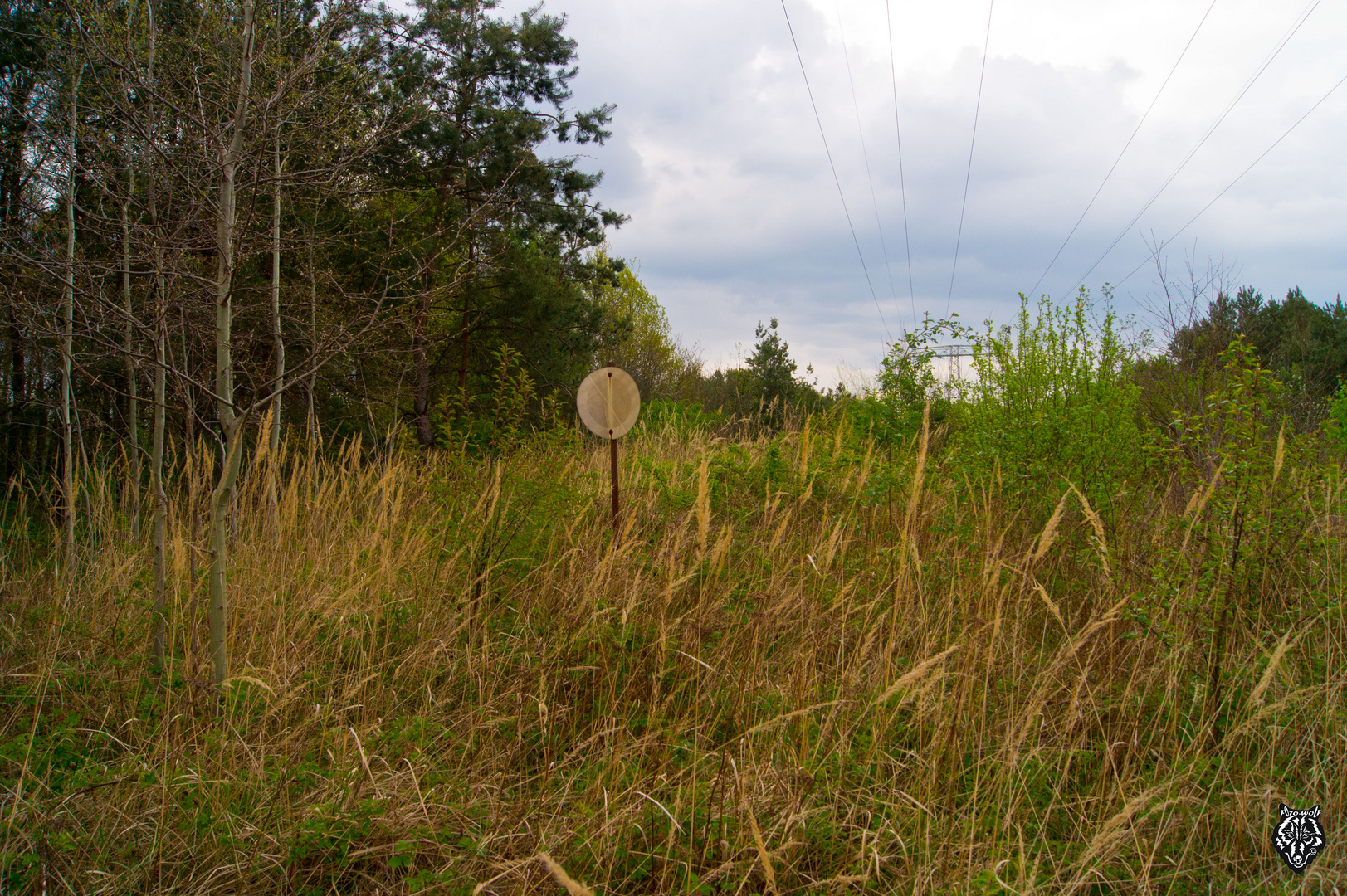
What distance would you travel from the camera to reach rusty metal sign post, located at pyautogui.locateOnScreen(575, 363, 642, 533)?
508 centimetres

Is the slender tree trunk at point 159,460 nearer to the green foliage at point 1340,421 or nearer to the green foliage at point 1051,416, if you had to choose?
the green foliage at point 1051,416

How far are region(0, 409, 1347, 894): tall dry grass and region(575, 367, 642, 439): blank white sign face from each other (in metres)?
1.03

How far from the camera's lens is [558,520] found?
452 centimetres

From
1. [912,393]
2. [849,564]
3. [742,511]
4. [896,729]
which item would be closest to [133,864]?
[896,729]

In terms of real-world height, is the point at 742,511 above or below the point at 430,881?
above

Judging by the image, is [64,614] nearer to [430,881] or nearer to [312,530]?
[312,530]

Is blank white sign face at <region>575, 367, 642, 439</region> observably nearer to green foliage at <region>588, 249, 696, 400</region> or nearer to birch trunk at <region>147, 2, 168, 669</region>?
birch trunk at <region>147, 2, 168, 669</region>

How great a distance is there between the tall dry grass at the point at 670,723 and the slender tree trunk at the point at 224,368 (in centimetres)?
20

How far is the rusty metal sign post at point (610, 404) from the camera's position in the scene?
5082 millimetres

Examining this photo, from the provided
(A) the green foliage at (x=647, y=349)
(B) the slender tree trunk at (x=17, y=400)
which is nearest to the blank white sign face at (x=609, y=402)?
(B) the slender tree trunk at (x=17, y=400)

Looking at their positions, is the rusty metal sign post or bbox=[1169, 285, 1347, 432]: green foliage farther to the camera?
bbox=[1169, 285, 1347, 432]: green foliage

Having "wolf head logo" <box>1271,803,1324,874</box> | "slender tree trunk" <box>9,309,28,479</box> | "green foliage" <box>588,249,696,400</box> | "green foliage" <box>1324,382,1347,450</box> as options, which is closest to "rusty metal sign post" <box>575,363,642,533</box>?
"wolf head logo" <box>1271,803,1324,874</box>

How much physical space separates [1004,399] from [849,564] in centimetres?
190

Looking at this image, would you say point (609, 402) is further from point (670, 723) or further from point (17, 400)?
point (17, 400)
